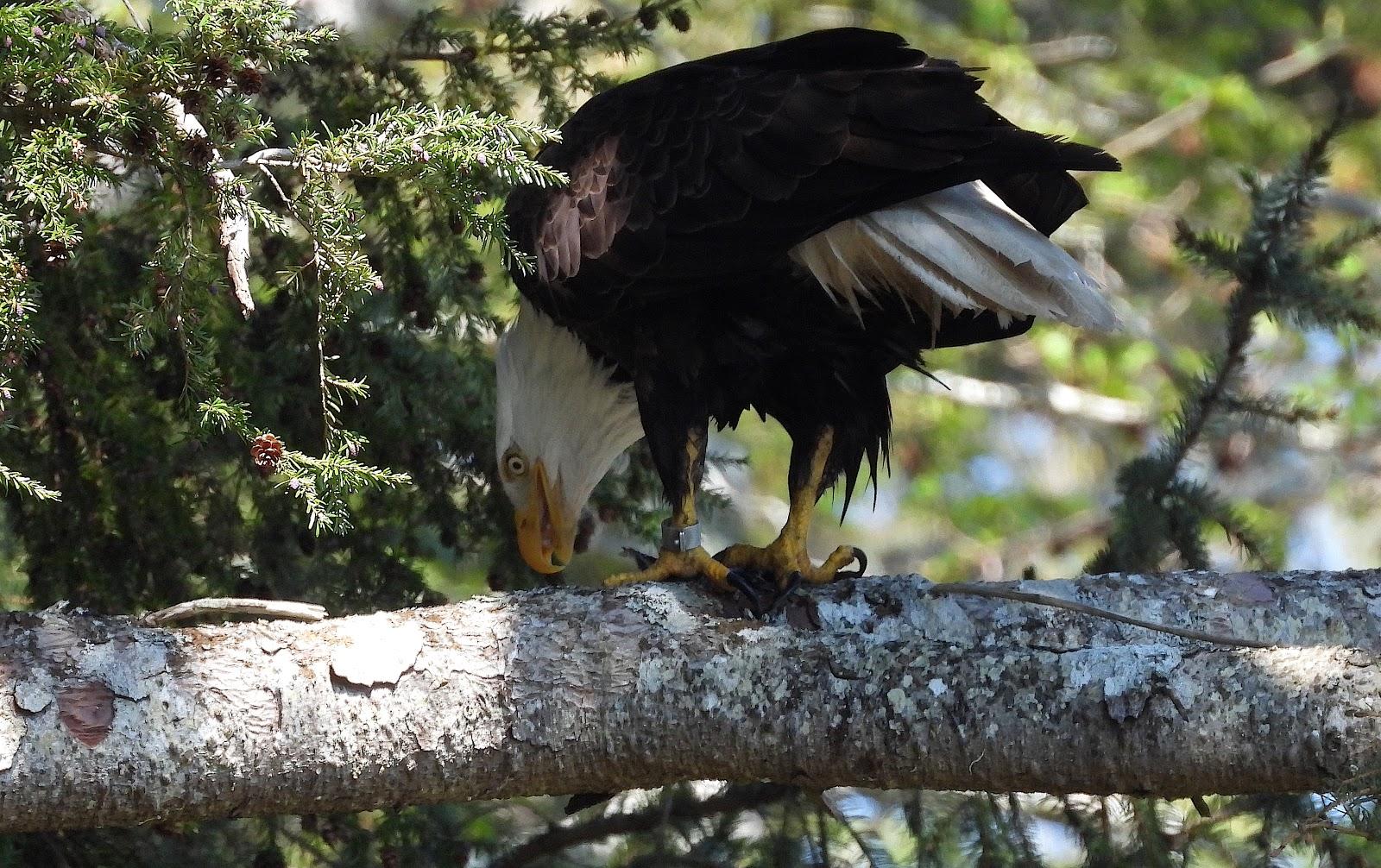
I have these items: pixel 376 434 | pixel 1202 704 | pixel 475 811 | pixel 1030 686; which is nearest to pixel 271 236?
pixel 376 434

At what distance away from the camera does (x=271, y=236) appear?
10.5 feet

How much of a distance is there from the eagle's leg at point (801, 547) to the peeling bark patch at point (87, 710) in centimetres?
137

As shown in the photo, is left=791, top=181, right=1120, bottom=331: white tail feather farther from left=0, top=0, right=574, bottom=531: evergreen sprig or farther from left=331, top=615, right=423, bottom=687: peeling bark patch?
left=331, top=615, right=423, bottom=687: peeling bark patch

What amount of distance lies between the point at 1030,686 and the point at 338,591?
5.36 ft

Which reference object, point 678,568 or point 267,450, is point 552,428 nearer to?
point 678,568

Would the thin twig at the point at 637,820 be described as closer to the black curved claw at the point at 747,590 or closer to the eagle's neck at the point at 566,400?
the black curved claw at the point at 747,590

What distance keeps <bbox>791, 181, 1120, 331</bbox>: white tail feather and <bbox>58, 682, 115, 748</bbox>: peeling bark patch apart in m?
1.68

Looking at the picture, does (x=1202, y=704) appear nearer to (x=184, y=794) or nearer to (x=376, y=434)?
(x=184, y=794)

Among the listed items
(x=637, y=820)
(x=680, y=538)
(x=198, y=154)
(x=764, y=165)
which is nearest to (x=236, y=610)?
(x=198, y=154)

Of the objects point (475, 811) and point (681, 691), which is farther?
point (475, 811)

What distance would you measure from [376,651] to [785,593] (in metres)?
0.89

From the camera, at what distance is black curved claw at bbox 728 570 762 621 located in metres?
2.96

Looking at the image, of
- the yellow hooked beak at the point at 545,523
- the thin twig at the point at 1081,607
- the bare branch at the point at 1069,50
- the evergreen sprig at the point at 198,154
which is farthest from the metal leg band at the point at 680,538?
the bare branch at the point at 1069,50

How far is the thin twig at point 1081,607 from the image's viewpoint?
2412 mm
